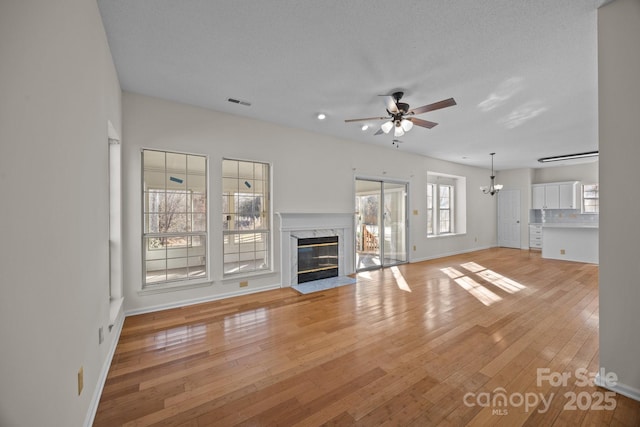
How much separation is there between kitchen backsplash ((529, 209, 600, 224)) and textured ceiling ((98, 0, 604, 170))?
5.97 m

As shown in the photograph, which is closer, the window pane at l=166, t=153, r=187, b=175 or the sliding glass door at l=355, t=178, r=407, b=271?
the window pane at l=166, t=153, r=187, b=175

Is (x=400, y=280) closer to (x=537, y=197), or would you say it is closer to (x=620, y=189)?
(x=620, y=189)

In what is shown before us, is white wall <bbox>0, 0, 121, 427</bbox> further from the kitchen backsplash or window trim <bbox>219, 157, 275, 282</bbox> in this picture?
the kitchen backsplash

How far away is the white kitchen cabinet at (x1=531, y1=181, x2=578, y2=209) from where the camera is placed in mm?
7992

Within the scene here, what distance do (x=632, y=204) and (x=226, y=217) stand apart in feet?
14.1

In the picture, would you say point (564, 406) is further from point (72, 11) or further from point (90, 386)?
point (72, 11)

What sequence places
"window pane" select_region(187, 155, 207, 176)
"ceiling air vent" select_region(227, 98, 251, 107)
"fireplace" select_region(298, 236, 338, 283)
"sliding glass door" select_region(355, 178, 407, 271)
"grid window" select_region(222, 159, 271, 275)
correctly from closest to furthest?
"ceiling air vent" select_region(227, 98, 251, 107) → "window pane" select_region(187, 155, 207, 176) → "grid window" select_region(222, 159, 271, 275) → "fireplace" select_region(298, 236, 338, 283) → "sliding glass door" select_region(355, 178, 407, 271)

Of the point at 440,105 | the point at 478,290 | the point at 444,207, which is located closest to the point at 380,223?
the point at 478,290

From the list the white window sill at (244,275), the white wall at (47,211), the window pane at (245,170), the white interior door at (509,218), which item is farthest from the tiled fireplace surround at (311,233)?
the white interior door at (509,218)

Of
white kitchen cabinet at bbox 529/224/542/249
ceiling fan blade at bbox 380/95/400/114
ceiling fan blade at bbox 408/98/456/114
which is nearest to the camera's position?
ceiling fan blade at bbox 408/98/456/114

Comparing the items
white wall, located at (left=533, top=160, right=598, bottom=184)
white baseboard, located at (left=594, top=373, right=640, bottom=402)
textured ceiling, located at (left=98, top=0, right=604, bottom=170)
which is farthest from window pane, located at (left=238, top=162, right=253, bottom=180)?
white wall, located at (left=533, top=160, right=598, bottom=184)

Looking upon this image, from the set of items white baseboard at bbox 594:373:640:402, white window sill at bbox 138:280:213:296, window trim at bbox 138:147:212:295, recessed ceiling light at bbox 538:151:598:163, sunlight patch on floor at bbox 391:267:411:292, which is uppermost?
recessed ceiling light at bbox 538:151:598:163

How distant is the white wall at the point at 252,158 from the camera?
3266 mm

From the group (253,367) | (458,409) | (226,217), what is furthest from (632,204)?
(226,217)
